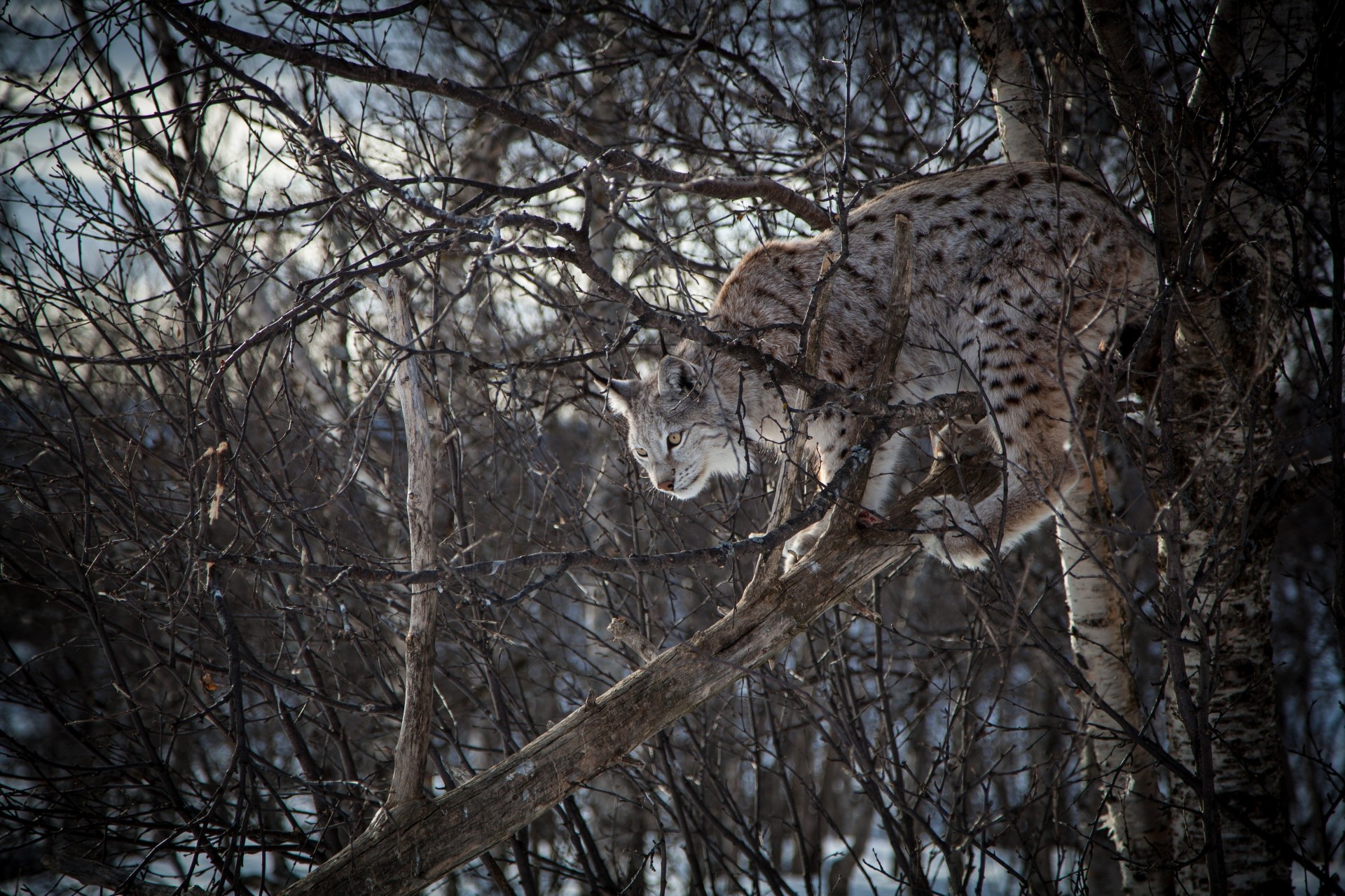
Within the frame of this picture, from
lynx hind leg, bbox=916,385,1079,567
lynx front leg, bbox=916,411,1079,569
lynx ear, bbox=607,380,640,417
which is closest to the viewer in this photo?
lynx front leg, bbox=916,411,1079,569

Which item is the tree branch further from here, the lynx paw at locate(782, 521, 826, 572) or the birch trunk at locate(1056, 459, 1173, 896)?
the birch trunk at locate(1056, 459, 1173, 896)

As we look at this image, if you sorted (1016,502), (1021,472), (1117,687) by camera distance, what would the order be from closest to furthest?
1. (1021,472)
2. (1016,502)
3. (1117,687)

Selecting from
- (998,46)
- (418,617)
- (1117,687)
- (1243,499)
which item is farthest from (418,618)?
(998,46)

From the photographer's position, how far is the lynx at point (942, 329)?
4176mm

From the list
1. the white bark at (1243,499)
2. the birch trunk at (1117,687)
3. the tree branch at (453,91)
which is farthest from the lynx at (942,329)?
the birch trunk at (1117,687)

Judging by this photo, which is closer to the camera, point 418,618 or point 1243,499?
→ point 418,618

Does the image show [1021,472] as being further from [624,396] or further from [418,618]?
[418,618]

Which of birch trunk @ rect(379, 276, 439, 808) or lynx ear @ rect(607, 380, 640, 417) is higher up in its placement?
lynx ear @ rect(607, 380, 640, 417)

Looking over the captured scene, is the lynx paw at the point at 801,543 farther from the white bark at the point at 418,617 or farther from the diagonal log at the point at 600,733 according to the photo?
the white bark at the point at 418,617

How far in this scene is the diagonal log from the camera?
2.98 meters

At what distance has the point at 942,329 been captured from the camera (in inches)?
181

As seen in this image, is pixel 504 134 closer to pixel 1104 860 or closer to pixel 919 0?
pixel 919 0

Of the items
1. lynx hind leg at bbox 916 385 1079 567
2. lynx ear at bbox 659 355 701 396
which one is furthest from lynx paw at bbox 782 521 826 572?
lynx ear at bbox 659 355 701 396

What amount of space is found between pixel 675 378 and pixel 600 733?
2095 millimetres
